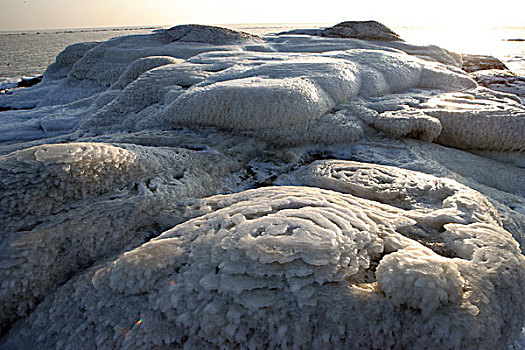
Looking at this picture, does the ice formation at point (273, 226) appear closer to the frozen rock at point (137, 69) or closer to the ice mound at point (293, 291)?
the ice mound at point (293, 291)

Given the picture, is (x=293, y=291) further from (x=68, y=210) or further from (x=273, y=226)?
(x=68, y=210)

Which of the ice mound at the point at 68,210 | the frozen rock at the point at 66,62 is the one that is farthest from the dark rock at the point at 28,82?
the ice mound at the point at 68,210

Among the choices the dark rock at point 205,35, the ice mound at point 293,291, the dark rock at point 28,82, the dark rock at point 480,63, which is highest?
the dark rock at point 205,35

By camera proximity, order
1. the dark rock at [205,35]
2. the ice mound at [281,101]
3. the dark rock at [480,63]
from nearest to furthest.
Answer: the ice mound at [281,101] < the dark rock at [205,35] < the dark rock at [480,63]

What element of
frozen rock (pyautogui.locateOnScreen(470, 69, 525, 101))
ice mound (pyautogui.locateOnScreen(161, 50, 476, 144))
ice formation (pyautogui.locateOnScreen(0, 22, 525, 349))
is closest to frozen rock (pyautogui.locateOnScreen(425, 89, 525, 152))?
ice formation (pyautogui.locateOnScreen(0, 22, 525, 349))

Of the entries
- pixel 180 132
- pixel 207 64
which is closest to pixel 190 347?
pixel 180 132

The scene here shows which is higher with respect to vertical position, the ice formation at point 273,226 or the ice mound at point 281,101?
the ice mound at point 281,101

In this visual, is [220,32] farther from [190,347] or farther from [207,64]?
[190,347]
